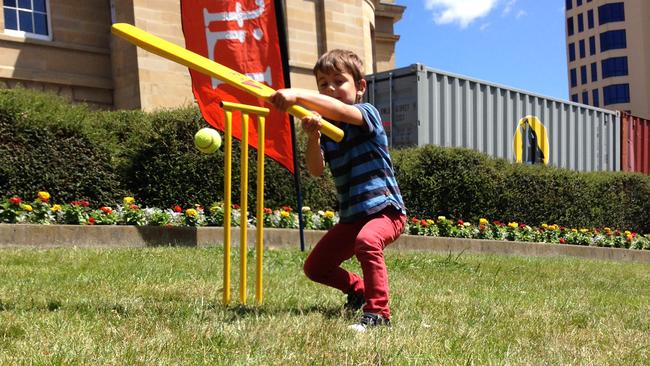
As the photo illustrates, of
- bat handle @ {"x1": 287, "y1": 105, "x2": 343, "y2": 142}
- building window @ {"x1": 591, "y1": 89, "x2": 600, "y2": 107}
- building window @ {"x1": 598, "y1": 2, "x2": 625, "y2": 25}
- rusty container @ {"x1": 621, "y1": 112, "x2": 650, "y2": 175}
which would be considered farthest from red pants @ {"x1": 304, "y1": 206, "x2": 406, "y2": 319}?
building window @ {"x1": 591, "y1": 89, "x2": 600, "y2": 107}

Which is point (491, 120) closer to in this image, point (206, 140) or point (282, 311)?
point (282, 311)

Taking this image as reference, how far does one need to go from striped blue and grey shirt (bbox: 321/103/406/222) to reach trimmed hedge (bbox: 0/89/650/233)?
17.2ft

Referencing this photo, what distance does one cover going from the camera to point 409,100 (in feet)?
39.7

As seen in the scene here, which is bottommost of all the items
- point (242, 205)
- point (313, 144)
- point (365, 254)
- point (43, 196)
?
point (365, 254)

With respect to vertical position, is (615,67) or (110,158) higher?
(615,67)

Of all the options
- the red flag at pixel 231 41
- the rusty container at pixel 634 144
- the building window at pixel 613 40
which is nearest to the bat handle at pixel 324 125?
the red flag at pixel 231 41

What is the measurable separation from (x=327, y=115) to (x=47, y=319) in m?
1.83

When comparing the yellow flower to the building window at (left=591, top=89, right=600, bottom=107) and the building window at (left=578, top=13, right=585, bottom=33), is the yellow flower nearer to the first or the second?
the building window at (left=591, top=89, right=600, bottom=107)

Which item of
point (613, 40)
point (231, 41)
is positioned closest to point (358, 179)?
point (231, 41)

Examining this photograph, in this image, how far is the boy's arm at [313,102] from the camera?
3080mm

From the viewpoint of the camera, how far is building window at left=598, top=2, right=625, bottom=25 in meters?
71.4

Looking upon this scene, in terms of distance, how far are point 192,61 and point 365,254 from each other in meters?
1.42

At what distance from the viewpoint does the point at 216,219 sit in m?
8.23

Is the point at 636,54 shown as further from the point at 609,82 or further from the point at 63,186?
the point at 63,186
